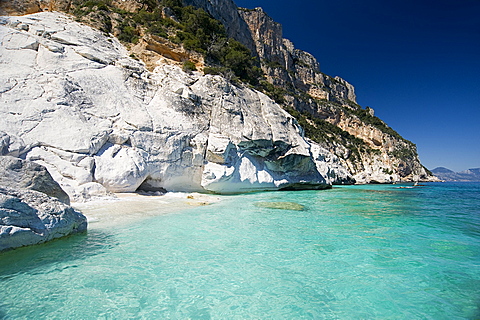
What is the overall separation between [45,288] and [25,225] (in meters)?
1.99

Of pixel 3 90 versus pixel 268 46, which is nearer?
pixel 3 90

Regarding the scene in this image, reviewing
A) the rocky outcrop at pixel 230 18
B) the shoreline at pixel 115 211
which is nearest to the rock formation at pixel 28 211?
the shoreline at pixel 115 211

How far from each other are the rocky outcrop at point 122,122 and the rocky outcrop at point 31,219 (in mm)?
5046

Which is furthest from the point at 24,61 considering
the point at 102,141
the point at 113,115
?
the point at 102,141

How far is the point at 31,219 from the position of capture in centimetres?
472

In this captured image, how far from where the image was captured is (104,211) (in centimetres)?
850

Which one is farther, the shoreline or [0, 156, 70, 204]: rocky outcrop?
the shoreline

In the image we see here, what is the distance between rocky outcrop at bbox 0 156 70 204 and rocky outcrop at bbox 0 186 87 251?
4.19 ft

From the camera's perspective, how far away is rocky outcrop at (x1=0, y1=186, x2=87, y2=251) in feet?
14.0

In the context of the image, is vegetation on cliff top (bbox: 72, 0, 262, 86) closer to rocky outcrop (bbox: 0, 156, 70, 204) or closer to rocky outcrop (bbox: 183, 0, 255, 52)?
rocky outcrop (bbox: 0, 156, 70, 204)

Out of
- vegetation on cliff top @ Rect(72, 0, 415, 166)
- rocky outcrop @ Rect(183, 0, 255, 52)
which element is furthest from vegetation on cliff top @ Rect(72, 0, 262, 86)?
rocky outcrop @ Rect(183, 0, 255, 52)

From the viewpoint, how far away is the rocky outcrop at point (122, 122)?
36.9 feet

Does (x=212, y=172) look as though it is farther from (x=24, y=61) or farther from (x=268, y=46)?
(x=268, y=46)

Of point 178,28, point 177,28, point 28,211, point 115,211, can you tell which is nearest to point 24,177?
point 28,211
